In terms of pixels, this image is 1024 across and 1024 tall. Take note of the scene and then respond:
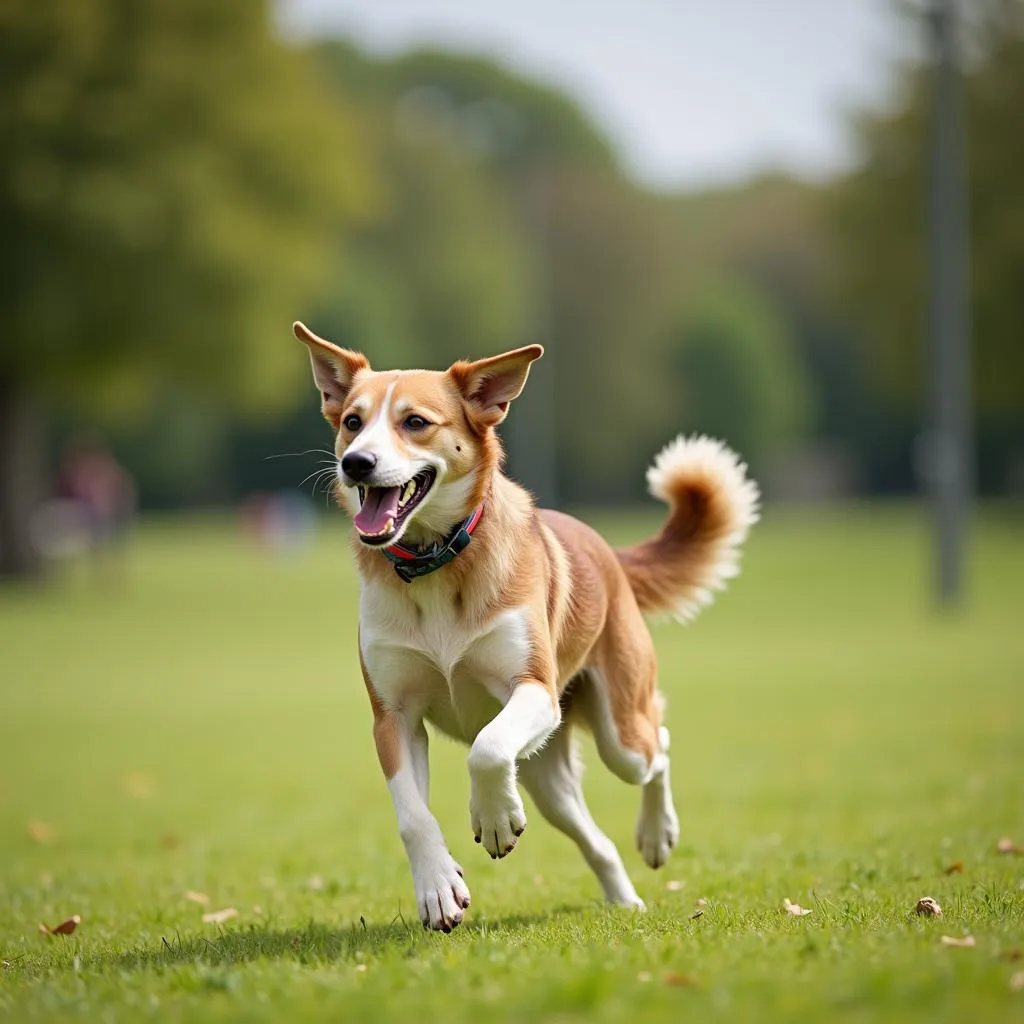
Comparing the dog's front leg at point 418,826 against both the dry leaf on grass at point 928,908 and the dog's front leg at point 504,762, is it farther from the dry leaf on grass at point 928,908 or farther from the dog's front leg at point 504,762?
the dry leaf on grass at point 928,908

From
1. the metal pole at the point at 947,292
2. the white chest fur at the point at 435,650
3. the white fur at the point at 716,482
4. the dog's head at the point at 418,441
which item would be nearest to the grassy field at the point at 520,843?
the white chest fur at the point at 435,650

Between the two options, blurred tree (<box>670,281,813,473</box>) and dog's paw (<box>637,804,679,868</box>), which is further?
blurred tree (<box>670,281,813,473</box>)

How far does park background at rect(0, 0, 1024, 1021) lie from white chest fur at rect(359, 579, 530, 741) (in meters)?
0.86

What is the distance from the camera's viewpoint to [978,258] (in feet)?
131

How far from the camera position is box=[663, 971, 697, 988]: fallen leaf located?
13.6 ft

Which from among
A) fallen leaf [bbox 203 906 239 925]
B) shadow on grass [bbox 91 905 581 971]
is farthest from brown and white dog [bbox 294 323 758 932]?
fallen leaf [bbox 203 906 239 925]

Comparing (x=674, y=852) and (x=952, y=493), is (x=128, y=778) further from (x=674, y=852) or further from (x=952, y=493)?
(x=952, y=493)

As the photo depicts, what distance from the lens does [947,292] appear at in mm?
22422

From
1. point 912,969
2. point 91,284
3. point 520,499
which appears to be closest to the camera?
point 912,969

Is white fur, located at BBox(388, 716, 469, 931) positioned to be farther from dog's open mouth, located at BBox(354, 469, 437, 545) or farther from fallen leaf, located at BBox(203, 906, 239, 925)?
fallen leaf, located at BBox(203, 906, 239, 925)

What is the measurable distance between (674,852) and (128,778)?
18.3 ft

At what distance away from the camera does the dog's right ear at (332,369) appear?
5.85 metres

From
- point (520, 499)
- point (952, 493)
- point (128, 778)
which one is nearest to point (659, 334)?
point (952, 493)

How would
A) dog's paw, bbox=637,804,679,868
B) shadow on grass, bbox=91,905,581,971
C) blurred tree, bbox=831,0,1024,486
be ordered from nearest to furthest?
shadow on grass, bbox=91,905,581,971
dog's paw, bbox=637,804,679,868
blurred tree, bbox=831,0,1024,486
